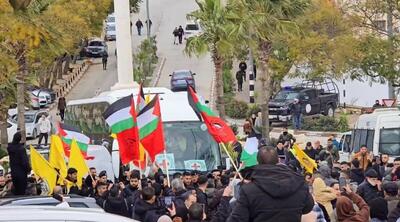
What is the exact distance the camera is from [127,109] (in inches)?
666

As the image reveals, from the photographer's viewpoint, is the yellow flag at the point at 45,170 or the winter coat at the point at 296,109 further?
the winter coat at the point at 296,109

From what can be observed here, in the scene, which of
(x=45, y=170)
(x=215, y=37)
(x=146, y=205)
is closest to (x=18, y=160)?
(x=45, y=170)

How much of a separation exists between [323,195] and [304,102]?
31.2m

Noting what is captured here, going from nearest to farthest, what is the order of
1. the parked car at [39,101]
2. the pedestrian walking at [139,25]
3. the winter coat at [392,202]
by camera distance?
the winter coat at [392,202], the parked car at [39,101], the pedestrian walking at [139,25]

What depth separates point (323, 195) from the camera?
11.4m

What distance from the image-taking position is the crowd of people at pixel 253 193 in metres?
8.14

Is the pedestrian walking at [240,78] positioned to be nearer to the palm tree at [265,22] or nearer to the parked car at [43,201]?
the palm tree at [265,22]

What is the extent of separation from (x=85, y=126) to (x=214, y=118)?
17.3m

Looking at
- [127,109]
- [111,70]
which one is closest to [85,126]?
[127,109]

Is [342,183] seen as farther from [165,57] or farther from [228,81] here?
[165,57]

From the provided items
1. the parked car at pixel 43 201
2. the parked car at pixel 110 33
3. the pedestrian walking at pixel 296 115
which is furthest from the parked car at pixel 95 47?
the parked car at pixel 43 201

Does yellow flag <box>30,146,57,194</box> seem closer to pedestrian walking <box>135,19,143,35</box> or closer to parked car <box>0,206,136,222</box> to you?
parked car <box>0,206,136,222</box>

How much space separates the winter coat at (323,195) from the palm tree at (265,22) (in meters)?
21.8

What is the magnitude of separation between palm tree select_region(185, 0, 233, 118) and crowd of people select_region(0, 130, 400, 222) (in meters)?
15.2
